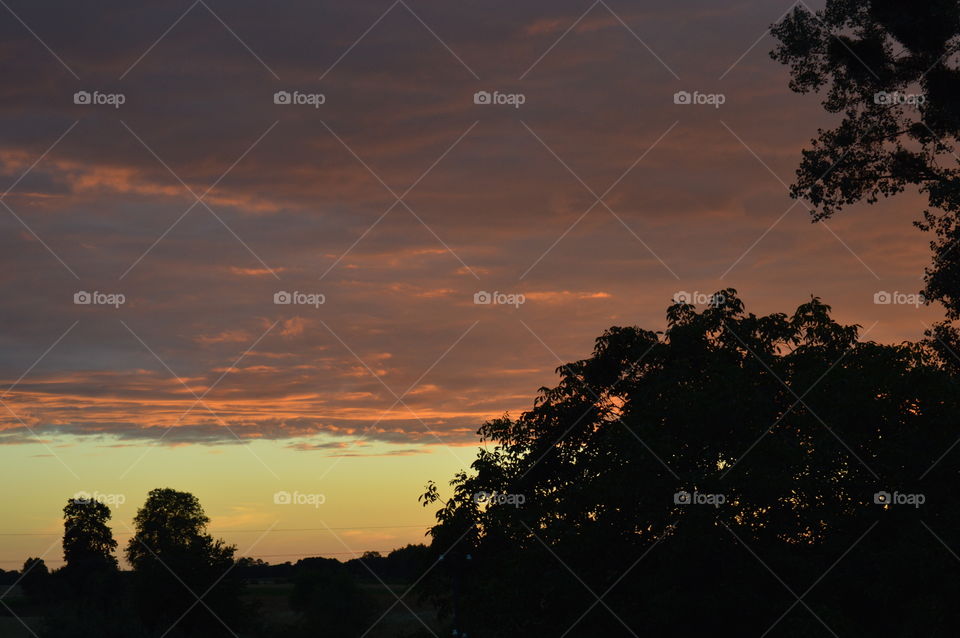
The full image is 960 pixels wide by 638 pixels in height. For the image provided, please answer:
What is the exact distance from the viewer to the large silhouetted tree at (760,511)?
93.2 feet

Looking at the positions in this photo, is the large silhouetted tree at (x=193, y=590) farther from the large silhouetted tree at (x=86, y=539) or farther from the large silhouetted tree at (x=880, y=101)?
the large silhouetted tree at (x=880, y=101)

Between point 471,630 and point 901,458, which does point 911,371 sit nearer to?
point 901,458

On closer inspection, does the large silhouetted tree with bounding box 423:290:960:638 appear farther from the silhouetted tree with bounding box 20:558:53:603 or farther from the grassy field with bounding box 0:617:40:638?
the silhouetted tree with bounding box 20:558:53:603

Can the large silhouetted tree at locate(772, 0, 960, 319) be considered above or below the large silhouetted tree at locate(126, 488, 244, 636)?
above

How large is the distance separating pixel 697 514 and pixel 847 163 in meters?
11.3

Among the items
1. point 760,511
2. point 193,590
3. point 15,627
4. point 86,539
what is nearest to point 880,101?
point 760,511

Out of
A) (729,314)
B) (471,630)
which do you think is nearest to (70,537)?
(471,630)

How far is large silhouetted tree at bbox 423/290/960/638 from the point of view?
2841cm

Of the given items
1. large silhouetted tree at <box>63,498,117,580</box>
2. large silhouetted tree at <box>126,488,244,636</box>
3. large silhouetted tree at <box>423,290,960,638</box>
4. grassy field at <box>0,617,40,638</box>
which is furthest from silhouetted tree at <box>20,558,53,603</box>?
large silhouetted tree at <box>423,290,960,638</box>

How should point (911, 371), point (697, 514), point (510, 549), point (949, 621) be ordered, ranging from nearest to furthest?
point (949, 621), point (697, 514), point (911, 371), point (510, 549)

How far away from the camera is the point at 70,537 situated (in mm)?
104188

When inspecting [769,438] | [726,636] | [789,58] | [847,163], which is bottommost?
[726,636]

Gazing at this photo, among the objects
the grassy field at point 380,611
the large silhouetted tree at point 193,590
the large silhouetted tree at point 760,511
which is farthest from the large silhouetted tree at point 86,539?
the large silhouetted tree at point 760,511

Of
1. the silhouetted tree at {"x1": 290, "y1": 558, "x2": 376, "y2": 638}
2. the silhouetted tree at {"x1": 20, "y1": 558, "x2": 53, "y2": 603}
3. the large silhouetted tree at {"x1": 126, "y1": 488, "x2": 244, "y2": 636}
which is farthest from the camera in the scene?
the silhouetted tree at {"x1": 20, "y1": 558, "x2": 53, "y2": 603}
